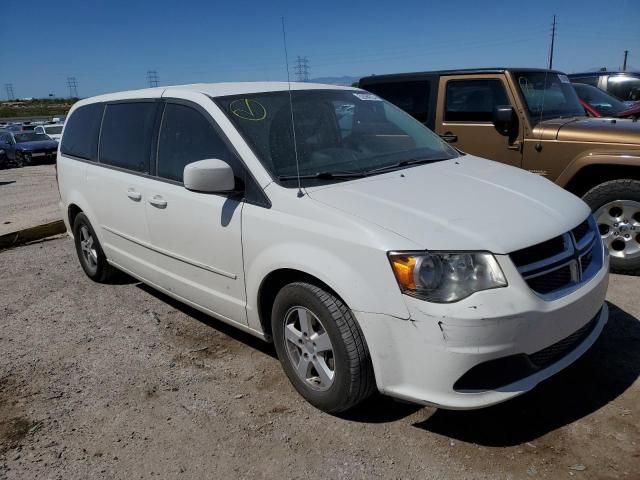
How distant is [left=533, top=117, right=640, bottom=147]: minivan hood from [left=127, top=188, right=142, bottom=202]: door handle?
371 cm

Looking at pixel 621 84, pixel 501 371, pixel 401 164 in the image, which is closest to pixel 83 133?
pixel 401 164

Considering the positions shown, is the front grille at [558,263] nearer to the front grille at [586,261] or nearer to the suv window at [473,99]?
the front grille at [586,261]

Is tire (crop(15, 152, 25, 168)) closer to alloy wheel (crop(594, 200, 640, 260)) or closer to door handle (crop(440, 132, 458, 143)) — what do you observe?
door handle (crop(440, 132, 458, 143))

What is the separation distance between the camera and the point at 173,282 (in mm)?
3852

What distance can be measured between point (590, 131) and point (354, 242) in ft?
11.5

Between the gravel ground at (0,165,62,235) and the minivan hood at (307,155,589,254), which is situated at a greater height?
the minivan hood at (307,155,589,254)

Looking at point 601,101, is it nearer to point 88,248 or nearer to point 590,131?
point 590,131

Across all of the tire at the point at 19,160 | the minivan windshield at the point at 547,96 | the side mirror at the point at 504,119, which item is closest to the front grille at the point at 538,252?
the side mirror at the point at 504,119

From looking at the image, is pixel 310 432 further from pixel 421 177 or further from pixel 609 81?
pixel 609 81

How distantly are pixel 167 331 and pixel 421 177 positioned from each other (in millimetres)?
2283

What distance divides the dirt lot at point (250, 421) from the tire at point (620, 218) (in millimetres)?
700

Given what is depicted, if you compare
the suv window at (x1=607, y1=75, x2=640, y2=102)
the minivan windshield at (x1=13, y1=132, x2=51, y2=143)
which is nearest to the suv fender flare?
the suv window at (x1=607, y1=75, x2=640, y2=102)

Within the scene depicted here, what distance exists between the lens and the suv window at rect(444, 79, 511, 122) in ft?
18.3

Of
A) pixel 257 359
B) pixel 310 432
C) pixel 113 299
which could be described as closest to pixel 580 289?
pixel 310 432
